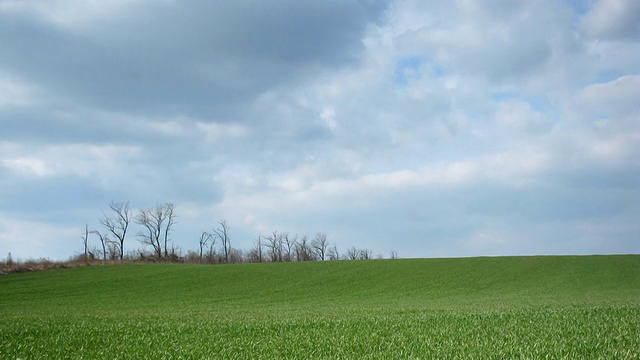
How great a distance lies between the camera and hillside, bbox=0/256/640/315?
161 ft

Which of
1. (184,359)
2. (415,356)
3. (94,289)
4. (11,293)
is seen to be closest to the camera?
(415,356)

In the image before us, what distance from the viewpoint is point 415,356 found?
900 centimetres

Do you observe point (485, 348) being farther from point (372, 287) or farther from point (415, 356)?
point (372, 287)

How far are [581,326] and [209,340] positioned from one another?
1008 cm

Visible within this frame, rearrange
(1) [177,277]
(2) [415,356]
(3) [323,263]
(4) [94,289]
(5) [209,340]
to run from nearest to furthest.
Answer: (2) [415,356] < (5) [209,340] < (4) [94,289] < (1) [177,277] < (3) [323,263]

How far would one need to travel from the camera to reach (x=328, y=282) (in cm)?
6284

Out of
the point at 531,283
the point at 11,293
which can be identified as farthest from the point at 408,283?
the point at 11,293

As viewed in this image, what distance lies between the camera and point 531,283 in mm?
60406

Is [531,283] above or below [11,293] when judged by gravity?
below

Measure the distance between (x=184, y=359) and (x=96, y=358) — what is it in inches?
82.3

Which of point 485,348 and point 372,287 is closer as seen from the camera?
point 485,348

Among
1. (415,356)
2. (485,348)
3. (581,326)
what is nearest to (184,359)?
(415,356)

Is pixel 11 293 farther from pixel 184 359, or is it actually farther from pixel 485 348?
pixel 485 348

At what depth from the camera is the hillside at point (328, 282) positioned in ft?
161
